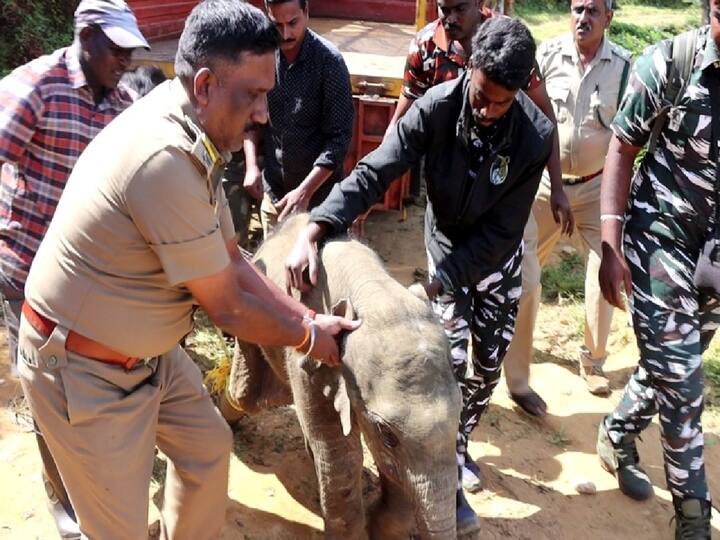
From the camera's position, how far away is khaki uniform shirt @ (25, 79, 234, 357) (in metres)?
2.59

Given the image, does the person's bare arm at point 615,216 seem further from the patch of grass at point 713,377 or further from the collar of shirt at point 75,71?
the collar of shirt at point 75,71

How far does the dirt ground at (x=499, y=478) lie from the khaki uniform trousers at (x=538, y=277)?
1.06 feet

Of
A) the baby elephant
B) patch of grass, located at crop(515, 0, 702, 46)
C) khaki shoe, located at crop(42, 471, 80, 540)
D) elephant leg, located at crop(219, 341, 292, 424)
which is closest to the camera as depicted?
the baby elephant

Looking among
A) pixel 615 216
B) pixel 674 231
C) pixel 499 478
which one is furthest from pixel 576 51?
pixel 499 478

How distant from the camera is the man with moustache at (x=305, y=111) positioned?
4.94 meters

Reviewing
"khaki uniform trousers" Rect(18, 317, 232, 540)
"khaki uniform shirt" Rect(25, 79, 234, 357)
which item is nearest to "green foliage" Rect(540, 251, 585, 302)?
"khaki uniform trousers" Rect(18, 317, 232, 540)

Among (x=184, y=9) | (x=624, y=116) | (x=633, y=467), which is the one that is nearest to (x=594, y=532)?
(x=633, y=467)

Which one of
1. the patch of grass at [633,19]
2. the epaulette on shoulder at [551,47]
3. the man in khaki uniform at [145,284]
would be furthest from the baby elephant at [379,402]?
the patch of grass at [633,19]

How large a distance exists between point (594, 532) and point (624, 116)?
97.2 inches

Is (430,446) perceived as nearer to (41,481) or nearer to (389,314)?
(389,314)

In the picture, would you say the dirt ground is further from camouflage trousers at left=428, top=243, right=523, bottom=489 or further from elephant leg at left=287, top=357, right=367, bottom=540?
camouflage trousers at left=428, top=243, right=523, bottom=489

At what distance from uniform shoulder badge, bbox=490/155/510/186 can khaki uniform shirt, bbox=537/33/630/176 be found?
6.73 ft

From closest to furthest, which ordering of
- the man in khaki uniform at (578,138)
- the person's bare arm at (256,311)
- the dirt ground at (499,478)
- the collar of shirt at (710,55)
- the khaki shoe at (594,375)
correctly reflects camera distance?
the person's bare arm at (256,311)
the collar of shirt at (710,55)
the dirt ground at (499,478)
the man in khaki uniform at (578,138)
the khaki shoe at (594,375)

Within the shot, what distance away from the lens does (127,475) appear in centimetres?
305
